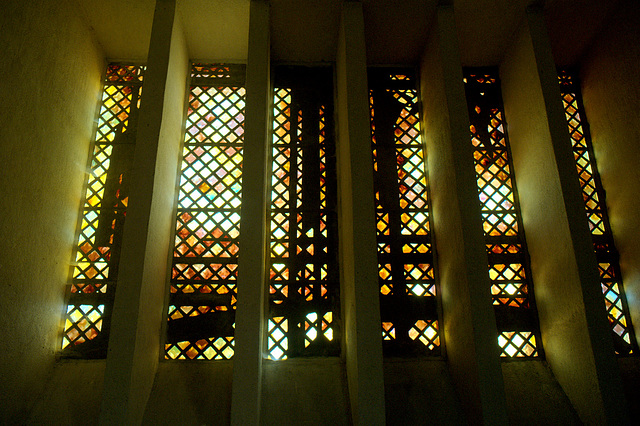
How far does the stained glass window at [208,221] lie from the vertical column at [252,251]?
516 mm

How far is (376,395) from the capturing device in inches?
84.3

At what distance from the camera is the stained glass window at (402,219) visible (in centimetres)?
282

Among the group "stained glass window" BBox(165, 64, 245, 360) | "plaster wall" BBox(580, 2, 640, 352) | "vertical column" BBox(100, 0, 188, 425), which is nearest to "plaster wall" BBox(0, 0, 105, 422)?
"vertical column" BBox(100, 0, 188, 425)

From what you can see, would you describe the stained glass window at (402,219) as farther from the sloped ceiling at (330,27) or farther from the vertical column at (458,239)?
the sloped ceiling at (330,27)

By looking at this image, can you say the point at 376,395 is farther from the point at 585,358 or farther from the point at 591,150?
the point at 591,150

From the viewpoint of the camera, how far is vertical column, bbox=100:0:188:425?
212cm

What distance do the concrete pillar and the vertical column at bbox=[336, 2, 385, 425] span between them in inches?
43.7

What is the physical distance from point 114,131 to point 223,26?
3.51ft

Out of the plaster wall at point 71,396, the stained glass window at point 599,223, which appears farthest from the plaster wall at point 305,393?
the stained glass window at point 599,223

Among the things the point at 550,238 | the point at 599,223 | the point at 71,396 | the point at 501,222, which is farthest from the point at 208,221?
the point at 599,223

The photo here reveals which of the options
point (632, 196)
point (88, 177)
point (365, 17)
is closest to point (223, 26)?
point (365, 17)

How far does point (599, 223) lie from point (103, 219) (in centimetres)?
335

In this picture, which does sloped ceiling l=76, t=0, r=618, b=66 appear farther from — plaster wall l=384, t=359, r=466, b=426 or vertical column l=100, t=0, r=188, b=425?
plaster wall l=384, t=359, r=466, b=426

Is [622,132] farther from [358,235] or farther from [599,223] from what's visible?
[358,235]
